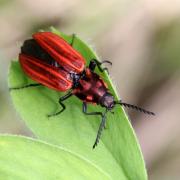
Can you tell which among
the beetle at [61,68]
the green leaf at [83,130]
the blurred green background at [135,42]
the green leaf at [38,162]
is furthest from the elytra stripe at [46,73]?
the blurred green background at [135,42]

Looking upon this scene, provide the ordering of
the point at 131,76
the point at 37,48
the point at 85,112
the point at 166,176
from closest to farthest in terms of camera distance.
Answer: the point at 85,112 < the point at 37,48 < the point at 166,176 < the point at 131,76

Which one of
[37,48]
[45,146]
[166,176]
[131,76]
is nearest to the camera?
[45,146]

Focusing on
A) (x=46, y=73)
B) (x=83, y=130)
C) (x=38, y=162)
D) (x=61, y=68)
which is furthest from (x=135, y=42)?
(x=38, y=162)

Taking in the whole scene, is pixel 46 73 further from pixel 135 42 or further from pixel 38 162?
pixel 135 42

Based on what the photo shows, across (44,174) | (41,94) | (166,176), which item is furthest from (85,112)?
(166,176)

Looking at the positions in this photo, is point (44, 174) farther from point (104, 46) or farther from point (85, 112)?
point (104, 46)

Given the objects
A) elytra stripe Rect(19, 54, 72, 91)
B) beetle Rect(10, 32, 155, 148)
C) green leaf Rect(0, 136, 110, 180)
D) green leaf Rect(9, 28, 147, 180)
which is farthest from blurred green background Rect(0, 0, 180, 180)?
green leaf Rect(0, 136, 110, 180)
